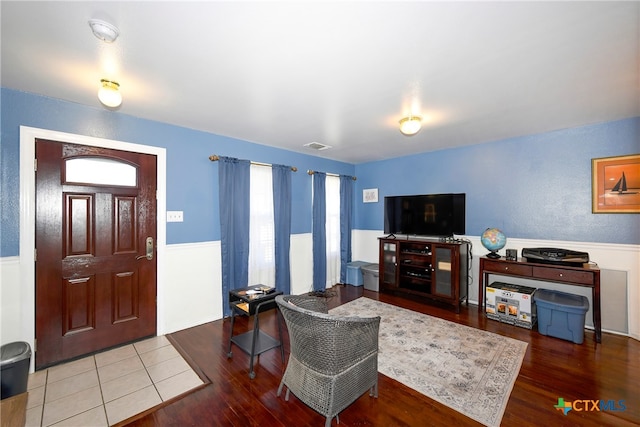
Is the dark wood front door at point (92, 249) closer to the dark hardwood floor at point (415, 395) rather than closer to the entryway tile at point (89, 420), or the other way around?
the dark hardwood floor at point (415, 395)

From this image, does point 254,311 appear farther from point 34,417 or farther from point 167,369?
point 34,417

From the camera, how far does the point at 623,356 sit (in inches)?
97.0

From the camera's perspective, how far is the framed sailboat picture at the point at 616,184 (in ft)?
9.29

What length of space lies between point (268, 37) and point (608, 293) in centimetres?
432

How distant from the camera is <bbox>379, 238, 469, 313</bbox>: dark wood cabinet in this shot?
3691mm

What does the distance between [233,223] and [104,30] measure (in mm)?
2318

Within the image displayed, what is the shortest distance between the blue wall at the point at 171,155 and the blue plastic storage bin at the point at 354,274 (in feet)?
3.89

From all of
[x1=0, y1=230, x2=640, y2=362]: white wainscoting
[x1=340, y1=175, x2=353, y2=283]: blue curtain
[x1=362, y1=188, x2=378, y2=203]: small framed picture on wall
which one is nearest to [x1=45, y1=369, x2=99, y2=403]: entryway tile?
[x1=0, y1=230, x2=640, y2=362]: white wainscoting

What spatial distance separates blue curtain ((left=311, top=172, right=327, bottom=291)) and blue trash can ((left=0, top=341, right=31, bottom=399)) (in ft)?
11.0

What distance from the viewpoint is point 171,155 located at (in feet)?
9.91

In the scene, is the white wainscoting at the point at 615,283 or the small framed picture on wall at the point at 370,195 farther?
the small framed picture on wall at the point at 370,195

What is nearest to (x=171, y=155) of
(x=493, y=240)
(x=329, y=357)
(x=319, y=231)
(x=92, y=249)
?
(x=92, y=249)

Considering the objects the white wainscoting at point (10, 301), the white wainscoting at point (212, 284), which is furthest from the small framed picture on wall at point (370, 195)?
the white wainscoting at point (10, 301)

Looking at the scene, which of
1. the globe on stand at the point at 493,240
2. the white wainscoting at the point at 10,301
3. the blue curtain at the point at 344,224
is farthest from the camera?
the blue curtain at the point at 344,224
